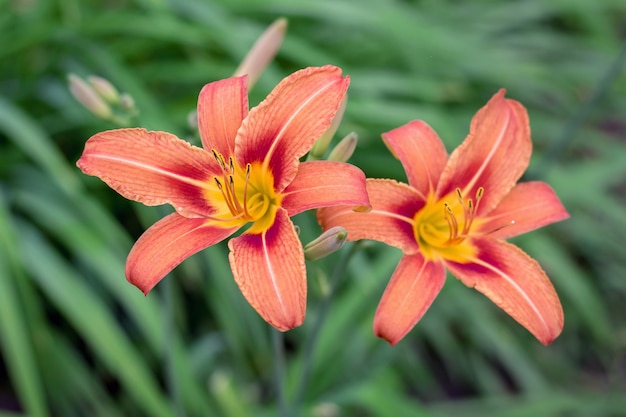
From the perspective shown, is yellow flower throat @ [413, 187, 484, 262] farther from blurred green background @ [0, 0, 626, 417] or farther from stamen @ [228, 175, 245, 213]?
blurred green background @ [0, 0, 626, 417]

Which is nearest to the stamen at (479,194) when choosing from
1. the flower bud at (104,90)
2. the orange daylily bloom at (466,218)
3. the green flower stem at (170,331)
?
the orange daylily bloom at (466,218)

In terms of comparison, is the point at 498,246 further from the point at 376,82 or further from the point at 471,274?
the point at 376,82

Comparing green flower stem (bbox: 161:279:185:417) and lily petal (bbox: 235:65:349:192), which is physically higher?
lily petal (bbox: 235:65:349:192)

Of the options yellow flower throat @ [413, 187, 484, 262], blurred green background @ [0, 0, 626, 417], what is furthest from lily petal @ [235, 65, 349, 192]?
blurred green background @ [0, 0, 626, 417]

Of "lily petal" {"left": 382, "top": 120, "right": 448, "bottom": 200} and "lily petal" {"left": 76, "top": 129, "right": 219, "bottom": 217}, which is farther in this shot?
"lily petal" {"left": 382, "top": 120, "right": 448, "bottom": 200}

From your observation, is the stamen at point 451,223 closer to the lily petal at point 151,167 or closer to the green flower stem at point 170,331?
the lily petal at point 151,167

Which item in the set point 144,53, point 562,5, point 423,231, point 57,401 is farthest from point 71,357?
point 562,5
